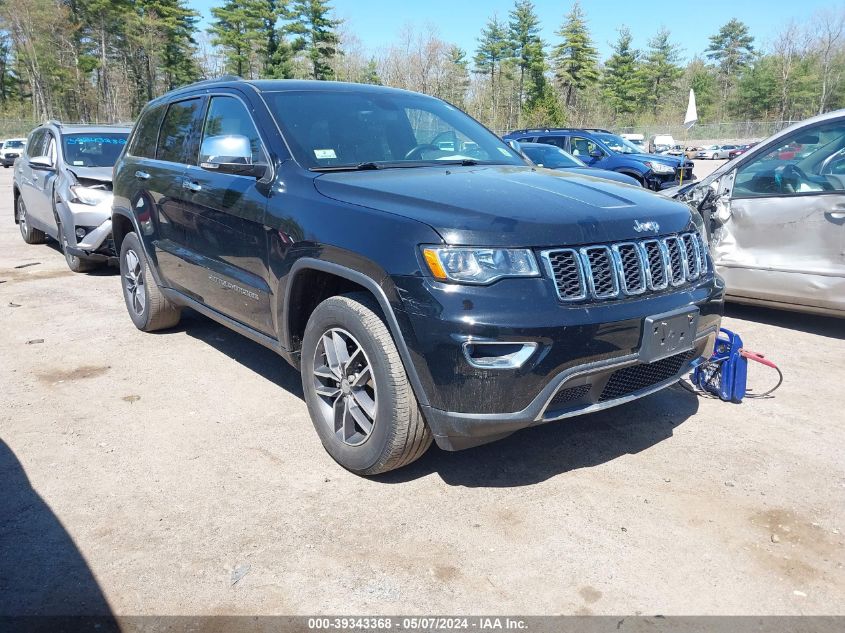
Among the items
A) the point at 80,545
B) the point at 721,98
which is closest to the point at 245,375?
the point at 80,545

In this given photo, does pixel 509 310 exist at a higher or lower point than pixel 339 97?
lower

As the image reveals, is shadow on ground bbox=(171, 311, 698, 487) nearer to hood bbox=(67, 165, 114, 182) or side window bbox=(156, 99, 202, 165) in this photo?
side window bbox=(156, 99, 202, 165)

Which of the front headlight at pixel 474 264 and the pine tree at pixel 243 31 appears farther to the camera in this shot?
the pine tree at pixel 243 31

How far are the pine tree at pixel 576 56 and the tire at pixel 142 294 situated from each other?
5992 centimetres

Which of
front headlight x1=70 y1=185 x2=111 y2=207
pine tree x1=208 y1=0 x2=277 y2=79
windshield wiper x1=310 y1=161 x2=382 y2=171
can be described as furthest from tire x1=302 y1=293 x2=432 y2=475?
pine tree x1=208 y1=0 x2=277 y2=79

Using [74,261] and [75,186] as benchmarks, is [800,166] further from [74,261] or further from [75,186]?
[74,261]

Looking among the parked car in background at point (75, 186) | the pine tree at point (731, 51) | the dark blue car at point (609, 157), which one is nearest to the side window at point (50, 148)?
the parked car in background at point (75, 186)

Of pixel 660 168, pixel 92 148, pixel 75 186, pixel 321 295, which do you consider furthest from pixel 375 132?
pixel 660 168

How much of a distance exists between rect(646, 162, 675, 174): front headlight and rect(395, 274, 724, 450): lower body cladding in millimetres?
15211

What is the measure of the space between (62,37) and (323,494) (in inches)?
2485

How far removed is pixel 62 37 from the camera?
5516 centimetres

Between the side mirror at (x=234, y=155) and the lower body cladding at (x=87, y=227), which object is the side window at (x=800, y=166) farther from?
the lower body cladding at (x=87, y=227)

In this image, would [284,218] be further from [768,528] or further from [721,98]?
[721,98]

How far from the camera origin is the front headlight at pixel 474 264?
9.08ft
